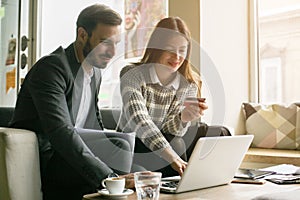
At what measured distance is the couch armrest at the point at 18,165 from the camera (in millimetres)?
1386

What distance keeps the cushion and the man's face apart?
61.7 inches

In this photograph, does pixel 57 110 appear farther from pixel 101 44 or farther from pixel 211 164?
pixel 211 164

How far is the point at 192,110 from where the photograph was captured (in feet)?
5.79

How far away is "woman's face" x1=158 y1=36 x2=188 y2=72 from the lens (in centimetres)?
191

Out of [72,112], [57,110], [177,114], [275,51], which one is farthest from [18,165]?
[275,51]

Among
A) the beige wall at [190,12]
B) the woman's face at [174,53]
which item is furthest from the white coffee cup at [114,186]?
the beige wall at [190,12]

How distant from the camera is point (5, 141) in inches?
54.2

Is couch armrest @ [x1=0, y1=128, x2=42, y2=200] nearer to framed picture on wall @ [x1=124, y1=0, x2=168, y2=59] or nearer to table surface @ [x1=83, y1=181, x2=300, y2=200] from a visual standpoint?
table surface @ [x1=83, y1=181, x2=300, y2=200]

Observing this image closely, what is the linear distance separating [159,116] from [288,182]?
68 centimetres

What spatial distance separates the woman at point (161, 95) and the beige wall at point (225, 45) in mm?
911

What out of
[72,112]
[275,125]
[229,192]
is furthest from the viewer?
[275,125]

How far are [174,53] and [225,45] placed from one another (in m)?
1.24

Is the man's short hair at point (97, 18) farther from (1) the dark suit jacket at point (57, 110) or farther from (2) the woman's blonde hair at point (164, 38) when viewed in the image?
(2) the woman's blonde hair at point (164, 38)

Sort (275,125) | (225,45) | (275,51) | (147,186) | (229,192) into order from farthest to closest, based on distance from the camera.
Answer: (275,51), (225,45), (275,125), (229,192), (147,186)
